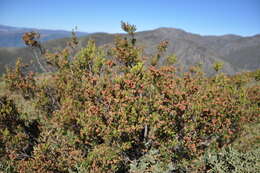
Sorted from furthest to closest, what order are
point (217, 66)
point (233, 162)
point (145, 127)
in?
point (217, 66), point (145, 127), point (233, 162)

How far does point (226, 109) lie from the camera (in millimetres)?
14297

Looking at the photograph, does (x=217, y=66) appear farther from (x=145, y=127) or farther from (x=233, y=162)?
(x=145, y=127)

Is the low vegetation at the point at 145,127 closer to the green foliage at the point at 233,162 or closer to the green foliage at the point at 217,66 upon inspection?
the green foliage at the point at 233,162

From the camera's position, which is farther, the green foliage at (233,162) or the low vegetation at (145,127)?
the green foliage at (233,162)

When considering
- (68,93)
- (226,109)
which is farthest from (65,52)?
(226,109)

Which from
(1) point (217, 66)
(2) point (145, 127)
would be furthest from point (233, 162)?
(1) point (217, 66)

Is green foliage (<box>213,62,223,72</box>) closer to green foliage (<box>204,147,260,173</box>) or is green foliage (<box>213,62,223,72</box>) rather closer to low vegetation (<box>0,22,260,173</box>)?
low vegetation (<box>0,22,260,173</box>)

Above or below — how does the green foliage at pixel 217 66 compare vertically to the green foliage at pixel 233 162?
above

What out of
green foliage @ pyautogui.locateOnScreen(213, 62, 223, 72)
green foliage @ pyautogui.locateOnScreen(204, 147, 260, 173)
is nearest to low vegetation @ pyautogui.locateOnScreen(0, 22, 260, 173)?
green foliage @ pyautogui.locateOnScreen(204, 147, 260, 173)

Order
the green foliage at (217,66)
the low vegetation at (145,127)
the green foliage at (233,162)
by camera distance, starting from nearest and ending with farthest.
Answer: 1. the low vegetation at (145,127)
2. the green foliage at (233,162)
3. the green foliage at (217,66)

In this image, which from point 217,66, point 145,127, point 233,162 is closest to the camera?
point 233,162

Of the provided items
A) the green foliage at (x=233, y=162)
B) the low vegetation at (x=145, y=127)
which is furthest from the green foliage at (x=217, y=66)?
the green foliage at (x=233, y=162)

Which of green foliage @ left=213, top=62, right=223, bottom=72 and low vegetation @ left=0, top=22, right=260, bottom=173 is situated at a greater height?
green foliage @ left=213, top=62, right=223, bottom=72

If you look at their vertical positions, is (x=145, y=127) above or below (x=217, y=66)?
below
